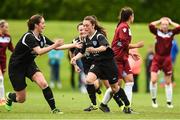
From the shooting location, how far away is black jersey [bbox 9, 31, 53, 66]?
1600 cm

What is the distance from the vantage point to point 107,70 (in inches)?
656

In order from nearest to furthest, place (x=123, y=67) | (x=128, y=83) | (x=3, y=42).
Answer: (x=123, y=67)
(x=128, y=83)
(x=3, y=42)

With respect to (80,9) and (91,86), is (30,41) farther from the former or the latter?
(80,9)

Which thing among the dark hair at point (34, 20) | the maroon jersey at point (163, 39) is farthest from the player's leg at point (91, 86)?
the maroon jersey at point (163, 39)

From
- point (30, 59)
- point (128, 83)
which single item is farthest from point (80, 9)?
point (30, 59)

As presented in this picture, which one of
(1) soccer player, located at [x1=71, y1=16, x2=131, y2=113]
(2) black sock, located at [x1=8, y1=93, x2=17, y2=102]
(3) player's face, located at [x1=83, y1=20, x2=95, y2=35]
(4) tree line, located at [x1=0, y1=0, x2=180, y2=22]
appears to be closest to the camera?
(1) soccer player, located at [x1=71, y1=16, x2=131, y2=113]

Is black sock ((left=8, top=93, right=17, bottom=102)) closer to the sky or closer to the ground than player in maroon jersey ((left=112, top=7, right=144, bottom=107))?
closer to the ground

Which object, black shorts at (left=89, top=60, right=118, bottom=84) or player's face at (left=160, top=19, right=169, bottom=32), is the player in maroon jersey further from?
player's face at (left=160, top=19, right=169, bottom=32)

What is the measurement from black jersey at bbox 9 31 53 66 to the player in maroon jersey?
5.61ft

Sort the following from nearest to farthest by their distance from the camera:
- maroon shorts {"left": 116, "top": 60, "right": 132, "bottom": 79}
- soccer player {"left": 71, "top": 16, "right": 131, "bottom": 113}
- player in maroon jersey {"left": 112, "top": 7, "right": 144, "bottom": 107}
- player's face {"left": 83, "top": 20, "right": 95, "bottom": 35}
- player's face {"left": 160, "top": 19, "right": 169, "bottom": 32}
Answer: soccer player {"left": 71, "top": 16, "right": 131, "bottom": 113} → player's face {"left": 83, "top": 20, "right": 95, "bottom": 35} → player in maroon jersey {"left": 112, "top": 7, "right": 144, "bottom": 107} → maroon shorts {"left": 116, "top": 60, "right": 132, "bottom": 79} → player's face {"left": 160, "top": 19, "right": 169, "bottom": 32}

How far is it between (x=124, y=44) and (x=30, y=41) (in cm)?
239

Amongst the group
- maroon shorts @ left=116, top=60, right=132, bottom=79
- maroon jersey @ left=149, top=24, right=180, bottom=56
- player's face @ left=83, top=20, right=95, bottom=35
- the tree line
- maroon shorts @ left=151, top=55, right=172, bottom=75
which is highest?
player's face @ left=83, top=20, right=95, bottom=35

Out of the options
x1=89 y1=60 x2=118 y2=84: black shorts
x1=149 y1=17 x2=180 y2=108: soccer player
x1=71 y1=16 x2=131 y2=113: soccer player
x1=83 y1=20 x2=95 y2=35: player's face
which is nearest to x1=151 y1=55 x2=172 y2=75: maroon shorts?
x1=149 y1=17 x2=180 y2=108: soccer player

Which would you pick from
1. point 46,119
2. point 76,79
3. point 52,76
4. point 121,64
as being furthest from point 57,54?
point 46,119
